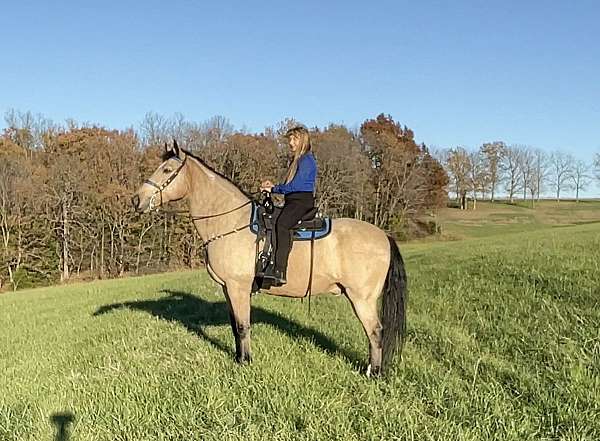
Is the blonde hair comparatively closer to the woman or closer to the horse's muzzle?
the woman

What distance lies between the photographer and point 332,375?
238 inches

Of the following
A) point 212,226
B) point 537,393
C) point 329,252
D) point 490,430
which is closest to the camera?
point 490,430

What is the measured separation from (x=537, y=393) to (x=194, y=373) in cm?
394

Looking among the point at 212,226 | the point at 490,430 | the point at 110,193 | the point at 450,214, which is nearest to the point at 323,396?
the point at 490,430

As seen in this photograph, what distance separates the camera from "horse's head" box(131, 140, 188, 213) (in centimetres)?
742

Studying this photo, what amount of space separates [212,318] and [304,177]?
17.9ft

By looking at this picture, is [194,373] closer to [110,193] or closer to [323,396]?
[323,396]

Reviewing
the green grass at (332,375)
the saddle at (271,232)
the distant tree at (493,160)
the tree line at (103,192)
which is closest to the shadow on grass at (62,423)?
the green grass at (332,375)

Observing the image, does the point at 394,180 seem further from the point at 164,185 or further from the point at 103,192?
the point at 164,185

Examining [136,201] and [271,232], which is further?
[136,201]

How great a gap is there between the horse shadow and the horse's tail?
0.48 meters

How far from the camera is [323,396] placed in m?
5.33

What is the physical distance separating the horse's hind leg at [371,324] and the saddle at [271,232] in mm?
687

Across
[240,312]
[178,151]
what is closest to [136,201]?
[178,151]
